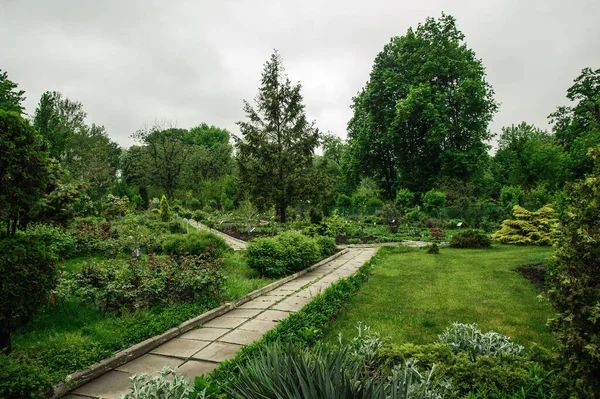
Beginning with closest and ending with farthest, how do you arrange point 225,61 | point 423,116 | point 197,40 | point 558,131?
point 197,40
point 225,61
point 423,116
point 558,131

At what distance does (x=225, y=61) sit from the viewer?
14.3 meters

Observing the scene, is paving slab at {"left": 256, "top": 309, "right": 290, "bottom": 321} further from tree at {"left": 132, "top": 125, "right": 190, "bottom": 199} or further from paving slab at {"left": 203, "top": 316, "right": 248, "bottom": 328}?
tree at {"left": 132, "top": 125, "right": 190, "bottom": 199}

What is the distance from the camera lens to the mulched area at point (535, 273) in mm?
6841

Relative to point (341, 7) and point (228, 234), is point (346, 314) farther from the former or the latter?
point (228, 234)

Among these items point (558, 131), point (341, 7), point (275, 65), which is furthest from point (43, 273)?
point (558, 131)

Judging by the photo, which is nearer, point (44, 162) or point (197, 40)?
point (44, 162)

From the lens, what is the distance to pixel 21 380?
8.22 feet

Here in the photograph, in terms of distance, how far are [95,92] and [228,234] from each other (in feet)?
32.0

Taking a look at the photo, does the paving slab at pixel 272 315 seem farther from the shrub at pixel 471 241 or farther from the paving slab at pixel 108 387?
the shrub at pixel 471 241

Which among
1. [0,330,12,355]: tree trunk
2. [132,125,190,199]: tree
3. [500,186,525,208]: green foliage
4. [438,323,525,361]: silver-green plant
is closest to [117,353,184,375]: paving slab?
[0,330,12,355]: tree trunk

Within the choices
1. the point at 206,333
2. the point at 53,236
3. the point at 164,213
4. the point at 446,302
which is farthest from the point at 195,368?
the point at 164,213

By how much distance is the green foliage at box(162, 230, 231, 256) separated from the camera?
893 cm

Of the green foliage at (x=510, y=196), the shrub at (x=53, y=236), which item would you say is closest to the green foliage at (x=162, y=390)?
the shrub at (x=53, y=236)

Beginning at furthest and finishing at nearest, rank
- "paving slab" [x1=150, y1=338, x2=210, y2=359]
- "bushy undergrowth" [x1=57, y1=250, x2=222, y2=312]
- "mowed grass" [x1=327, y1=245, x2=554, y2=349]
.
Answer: "bushy undergrowth" [x1=57, y1=250, x2=222, y2=312] < "mowed grass" [x1=327, y1=245, x2=554, y2=349] < "paving slab" [x1=150, y1=338, x2=210, y2=359]
